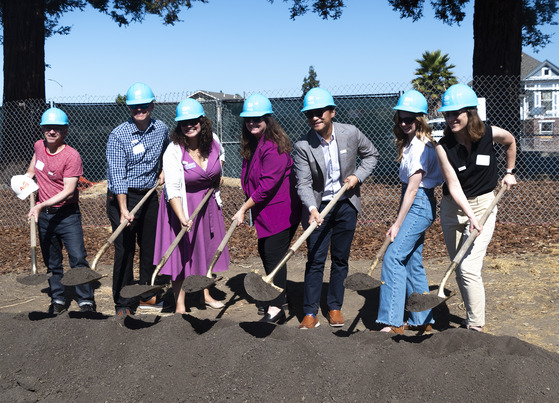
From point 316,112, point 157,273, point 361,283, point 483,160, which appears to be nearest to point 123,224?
point 157,273

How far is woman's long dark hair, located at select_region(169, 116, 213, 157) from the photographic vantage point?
5.02 m

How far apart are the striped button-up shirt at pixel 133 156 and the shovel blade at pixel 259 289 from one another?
1704mm

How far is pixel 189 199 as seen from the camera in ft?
16.9

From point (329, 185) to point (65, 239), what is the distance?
2.49 meters

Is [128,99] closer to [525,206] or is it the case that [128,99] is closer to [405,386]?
[405,386]

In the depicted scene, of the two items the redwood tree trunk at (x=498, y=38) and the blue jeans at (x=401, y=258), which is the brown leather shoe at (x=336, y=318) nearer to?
the blue jeans at (x=401, y=258)

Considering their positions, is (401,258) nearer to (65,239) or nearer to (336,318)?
(336,318)

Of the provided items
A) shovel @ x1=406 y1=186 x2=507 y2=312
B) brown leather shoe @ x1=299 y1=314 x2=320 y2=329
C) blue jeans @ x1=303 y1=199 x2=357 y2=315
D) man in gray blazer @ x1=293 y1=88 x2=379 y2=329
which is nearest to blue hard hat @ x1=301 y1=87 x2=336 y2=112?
man in gray blazer @ x1=293 y1=88 x2=379 y2=329

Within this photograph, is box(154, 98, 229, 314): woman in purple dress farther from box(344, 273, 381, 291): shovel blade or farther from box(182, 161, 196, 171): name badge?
box(344, 273, 381, 291): shovel blade

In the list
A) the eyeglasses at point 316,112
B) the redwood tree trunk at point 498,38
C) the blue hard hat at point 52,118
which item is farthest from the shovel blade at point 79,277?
the redwood tree trunk at point 498,38

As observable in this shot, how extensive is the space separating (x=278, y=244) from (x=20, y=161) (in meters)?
10.7

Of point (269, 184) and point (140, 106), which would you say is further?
point (140, 106)

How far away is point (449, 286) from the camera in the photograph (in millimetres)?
6070

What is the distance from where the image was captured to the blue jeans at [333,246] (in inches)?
191
